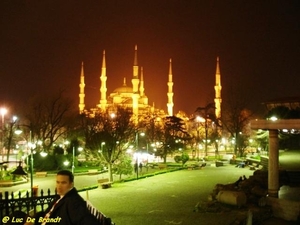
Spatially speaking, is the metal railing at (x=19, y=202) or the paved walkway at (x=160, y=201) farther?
the paved walkway at (x=160, y=201)

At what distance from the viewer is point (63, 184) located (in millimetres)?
4156

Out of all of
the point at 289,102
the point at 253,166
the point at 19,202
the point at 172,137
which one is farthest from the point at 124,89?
the point at 19,202

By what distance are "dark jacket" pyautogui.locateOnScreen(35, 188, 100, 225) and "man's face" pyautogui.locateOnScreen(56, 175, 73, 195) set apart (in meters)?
0.11

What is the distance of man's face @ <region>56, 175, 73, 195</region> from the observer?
413cm

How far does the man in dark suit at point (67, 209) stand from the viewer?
387 centimetres

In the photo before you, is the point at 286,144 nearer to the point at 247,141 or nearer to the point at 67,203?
the point at 247,141

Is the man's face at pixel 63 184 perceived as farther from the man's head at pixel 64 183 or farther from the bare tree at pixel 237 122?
the bare tree at pixel 237 122

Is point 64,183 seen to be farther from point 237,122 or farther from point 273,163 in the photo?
point 237,122

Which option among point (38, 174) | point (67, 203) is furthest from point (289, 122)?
point (38, 174)

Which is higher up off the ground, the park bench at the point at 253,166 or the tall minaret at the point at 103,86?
the tall minaret at the point at 103,86

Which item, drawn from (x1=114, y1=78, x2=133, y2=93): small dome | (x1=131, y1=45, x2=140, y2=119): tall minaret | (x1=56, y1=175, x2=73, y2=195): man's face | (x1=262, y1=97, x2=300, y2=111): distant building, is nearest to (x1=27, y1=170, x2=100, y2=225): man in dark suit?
(x1=56, y1=175, x2=73, y2=195): man's face

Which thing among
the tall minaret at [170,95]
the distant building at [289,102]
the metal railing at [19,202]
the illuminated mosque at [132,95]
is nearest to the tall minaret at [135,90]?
the illuminated mosque at [132,95]

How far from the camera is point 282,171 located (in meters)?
19.3

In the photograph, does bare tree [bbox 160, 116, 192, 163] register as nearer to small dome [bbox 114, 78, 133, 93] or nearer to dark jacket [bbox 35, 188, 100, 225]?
small dome [bbox 114, 78, 133, 93]
